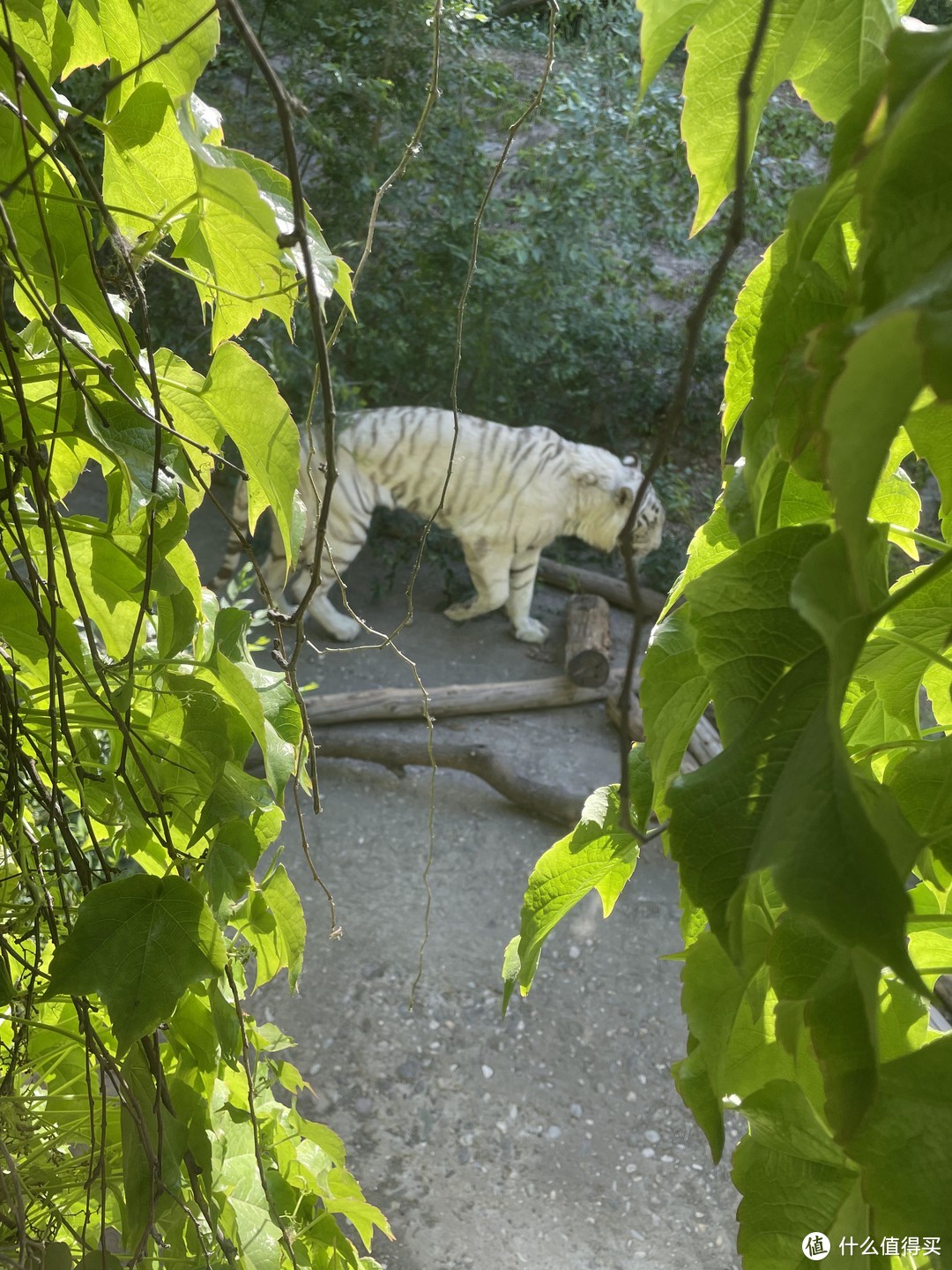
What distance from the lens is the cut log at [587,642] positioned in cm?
293

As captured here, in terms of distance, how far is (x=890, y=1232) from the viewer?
26cm

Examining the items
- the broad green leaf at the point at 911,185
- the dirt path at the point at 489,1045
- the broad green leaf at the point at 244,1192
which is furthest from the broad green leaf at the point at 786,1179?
the dirt path at the point at 489,1045

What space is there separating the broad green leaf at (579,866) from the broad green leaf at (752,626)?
18 cm

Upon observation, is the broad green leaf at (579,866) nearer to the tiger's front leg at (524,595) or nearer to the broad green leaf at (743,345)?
the broad green leaf at (743,345)

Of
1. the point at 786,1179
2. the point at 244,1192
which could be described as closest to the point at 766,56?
the point at 786,1179

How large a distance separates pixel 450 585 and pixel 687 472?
1.12 metres

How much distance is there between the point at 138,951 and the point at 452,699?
7.80 feet

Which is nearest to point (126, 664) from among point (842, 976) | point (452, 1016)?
point (842, 976)

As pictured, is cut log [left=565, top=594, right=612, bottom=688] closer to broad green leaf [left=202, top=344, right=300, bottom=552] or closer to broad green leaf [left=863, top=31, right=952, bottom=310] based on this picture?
broad green leaf [left=202, top=344, right=300, bottom=552]

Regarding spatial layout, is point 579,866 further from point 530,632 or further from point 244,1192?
point 530,632

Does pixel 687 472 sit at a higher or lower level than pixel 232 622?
lower

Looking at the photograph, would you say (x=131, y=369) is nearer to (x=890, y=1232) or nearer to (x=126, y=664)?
(x=126, y=664)

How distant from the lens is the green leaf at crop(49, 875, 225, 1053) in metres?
0.45

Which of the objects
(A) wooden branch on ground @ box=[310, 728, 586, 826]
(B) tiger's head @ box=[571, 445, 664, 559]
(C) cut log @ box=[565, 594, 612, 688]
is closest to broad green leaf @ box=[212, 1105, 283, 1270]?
(A) wooden branch on ground @ box=[310, 728, 586, 826]
